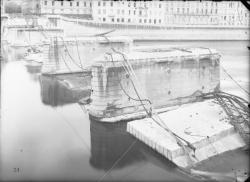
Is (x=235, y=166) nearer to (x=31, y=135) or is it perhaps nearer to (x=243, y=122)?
(x=243, y=122)

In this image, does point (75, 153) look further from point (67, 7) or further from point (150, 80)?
point (67, 7)

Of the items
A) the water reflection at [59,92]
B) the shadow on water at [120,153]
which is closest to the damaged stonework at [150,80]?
the shadow on water at [120,153]

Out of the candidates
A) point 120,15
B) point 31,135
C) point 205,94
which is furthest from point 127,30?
point 31,135

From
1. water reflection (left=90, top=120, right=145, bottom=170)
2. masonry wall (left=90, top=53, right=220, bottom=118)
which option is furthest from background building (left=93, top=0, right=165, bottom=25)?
water reflection (left=90, top=120, right=145, bottom=170)

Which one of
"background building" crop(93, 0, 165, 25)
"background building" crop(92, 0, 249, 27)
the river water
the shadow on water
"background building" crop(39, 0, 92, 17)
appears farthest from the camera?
"background building" crop(92, 0, 249, 27)

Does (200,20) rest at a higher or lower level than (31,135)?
higher

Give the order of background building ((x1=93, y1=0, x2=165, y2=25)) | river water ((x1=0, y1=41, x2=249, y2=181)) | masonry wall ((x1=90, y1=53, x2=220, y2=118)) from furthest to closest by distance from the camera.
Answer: background building ((x1=93, y1=0, x2=165, y2=25)) < masonry wall ((x1=90, y1=53, x2=220, y2=118)) < river water ((x1=0, y1=41, x2=249, y2=181))

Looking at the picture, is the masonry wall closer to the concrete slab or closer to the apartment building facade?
the concrete slab

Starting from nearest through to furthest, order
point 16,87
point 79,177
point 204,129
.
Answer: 1. point 79,177
2. point 204,129
3. point 16,87
